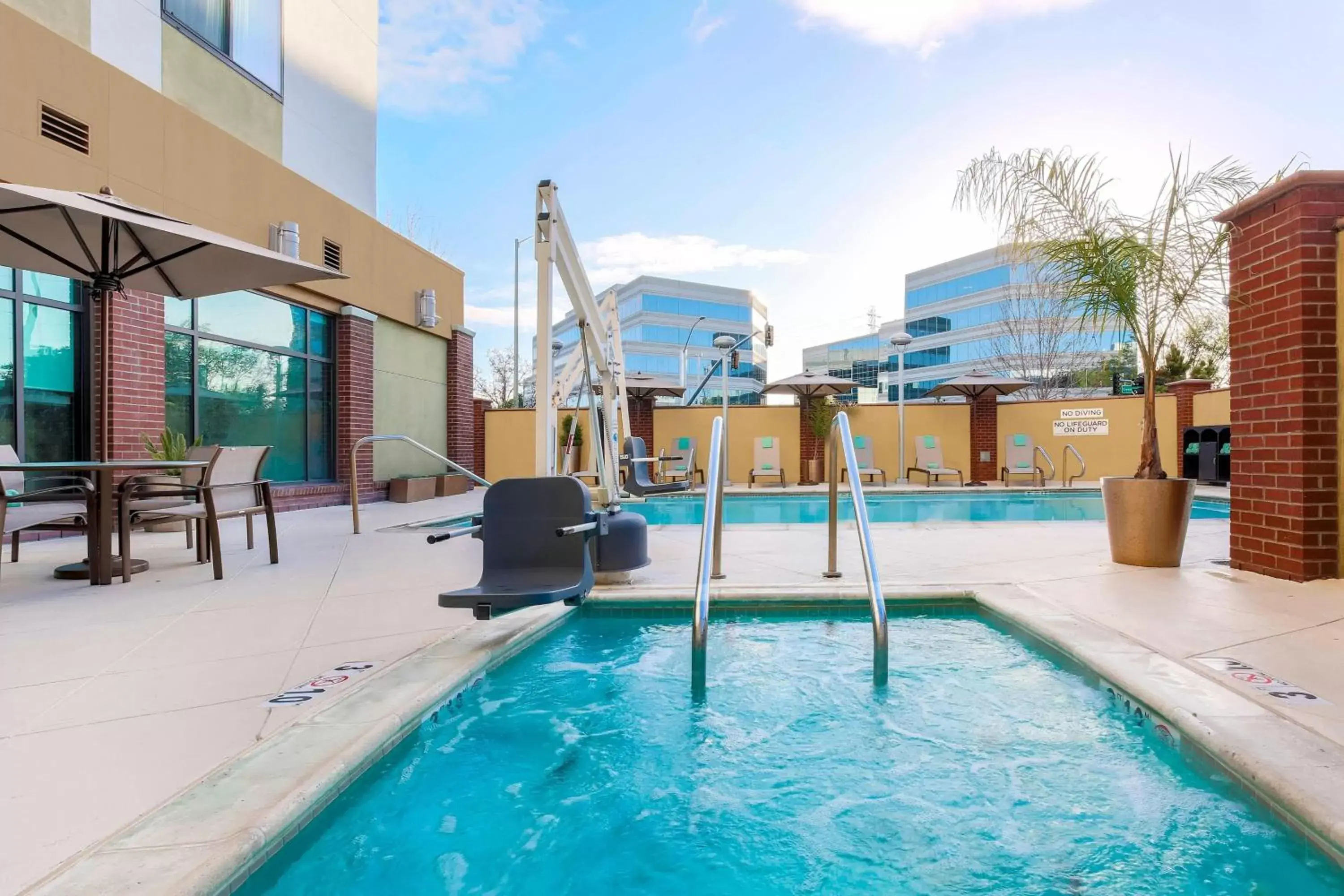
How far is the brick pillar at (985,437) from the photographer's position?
1493 cm

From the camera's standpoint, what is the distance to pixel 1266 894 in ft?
4.69

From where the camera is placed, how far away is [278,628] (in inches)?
123

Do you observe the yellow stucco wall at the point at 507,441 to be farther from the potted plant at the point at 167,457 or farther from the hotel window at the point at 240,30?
the potted plant at the point at 167,457

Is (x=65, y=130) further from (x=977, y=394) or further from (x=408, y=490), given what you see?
(x=977, y=394)

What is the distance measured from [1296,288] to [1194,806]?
11.5 feet

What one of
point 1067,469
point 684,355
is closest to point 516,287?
point 684,355

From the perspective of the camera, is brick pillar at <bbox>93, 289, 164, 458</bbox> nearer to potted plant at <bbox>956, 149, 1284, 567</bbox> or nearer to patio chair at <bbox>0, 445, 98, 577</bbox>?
patio chair at <bbox>0, 445, 98, 577</bbox>

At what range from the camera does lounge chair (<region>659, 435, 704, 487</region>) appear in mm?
13680

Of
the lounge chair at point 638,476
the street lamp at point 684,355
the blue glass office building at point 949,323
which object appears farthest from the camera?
the blue glass office building at point 949,323

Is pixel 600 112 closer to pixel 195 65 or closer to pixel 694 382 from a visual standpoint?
pixel 195 65

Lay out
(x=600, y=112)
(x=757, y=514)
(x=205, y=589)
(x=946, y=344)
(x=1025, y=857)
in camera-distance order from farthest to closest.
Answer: (x=946, y=344) < (x=600, y=112) < (x=757, y=514) < (x=205, y=589) < (x=1025, y=857)

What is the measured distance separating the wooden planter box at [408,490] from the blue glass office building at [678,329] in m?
47.2

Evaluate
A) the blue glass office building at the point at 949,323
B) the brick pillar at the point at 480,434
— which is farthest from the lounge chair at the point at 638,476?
the blue glass office building at the point at 949,323

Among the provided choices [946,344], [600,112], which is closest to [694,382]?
[946,344]
